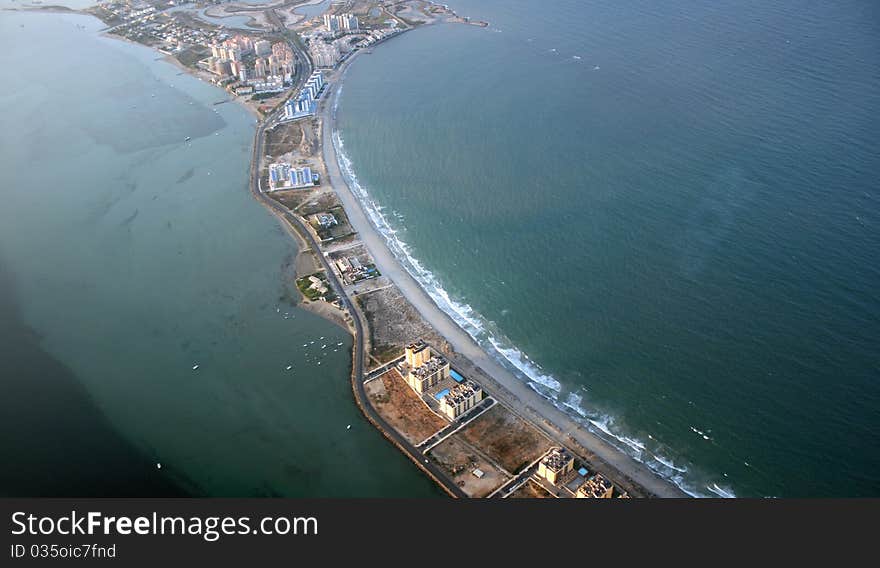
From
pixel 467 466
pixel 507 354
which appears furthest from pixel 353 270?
pixel 467 466

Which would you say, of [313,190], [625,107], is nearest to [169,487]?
[313,190]

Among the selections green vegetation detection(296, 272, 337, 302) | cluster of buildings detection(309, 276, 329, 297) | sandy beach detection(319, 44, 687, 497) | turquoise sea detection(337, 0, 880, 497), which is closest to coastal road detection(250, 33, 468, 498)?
green vegetation detection(296, 272, 337, 302)

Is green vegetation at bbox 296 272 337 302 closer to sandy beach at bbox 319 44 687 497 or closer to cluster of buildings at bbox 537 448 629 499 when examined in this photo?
sandy beach at bbox 319 44 687 497

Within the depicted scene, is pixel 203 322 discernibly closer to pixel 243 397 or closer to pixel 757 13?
pixel 243 397

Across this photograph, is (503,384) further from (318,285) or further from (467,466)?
(318,285)

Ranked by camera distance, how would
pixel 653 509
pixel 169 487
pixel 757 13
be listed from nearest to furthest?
pixel 653 509 → pixel 169 487 → pixel 757 13

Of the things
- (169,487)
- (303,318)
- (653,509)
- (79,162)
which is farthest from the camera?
(79,162)

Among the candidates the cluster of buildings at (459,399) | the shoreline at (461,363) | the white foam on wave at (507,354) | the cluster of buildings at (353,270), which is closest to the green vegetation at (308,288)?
the shoreline at (461,363)
